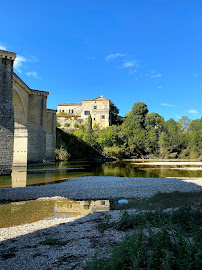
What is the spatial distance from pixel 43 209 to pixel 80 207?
1.25 m

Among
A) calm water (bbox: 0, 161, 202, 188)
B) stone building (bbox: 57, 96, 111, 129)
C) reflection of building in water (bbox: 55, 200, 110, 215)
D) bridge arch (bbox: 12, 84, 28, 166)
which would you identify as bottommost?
calm water (bbox: 0, 161, 202, 188)

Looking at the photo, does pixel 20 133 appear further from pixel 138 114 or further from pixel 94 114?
pixel 138 114

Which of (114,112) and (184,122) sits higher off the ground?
(114,112)

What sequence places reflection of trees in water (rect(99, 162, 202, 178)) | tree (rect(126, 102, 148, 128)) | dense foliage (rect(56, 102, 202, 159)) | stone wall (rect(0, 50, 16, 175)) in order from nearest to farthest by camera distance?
stone wall (rect(0, 50, 16, 175)) → reflection of trees in water (rect(99, 162, 202, 178)) → dense foliage (rect(56, 102, 202, 159)) → tree (rect(126, 102, 148, 128))

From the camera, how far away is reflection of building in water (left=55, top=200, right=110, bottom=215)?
6934mm

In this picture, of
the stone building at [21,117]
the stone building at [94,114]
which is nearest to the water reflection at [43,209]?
the stone building at [21,117]

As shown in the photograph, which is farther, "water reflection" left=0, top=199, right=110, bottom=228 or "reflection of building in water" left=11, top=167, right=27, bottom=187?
"reflection of building in water" left=11, top=167, right=27, bottom=187

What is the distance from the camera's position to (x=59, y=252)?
3.60 metres

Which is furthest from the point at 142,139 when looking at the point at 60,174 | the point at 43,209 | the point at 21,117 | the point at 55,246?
the point at 55,246

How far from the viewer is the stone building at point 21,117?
14.6 metres

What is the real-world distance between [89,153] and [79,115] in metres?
14.8

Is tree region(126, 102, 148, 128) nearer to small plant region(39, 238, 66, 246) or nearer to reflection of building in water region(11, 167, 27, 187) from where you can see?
reflection of building in water region(11, 167, 27, 187)

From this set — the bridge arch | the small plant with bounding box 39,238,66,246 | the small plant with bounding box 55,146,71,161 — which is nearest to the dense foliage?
the small plant with bounding box 55,146,71,161

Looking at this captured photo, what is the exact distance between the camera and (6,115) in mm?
14523
